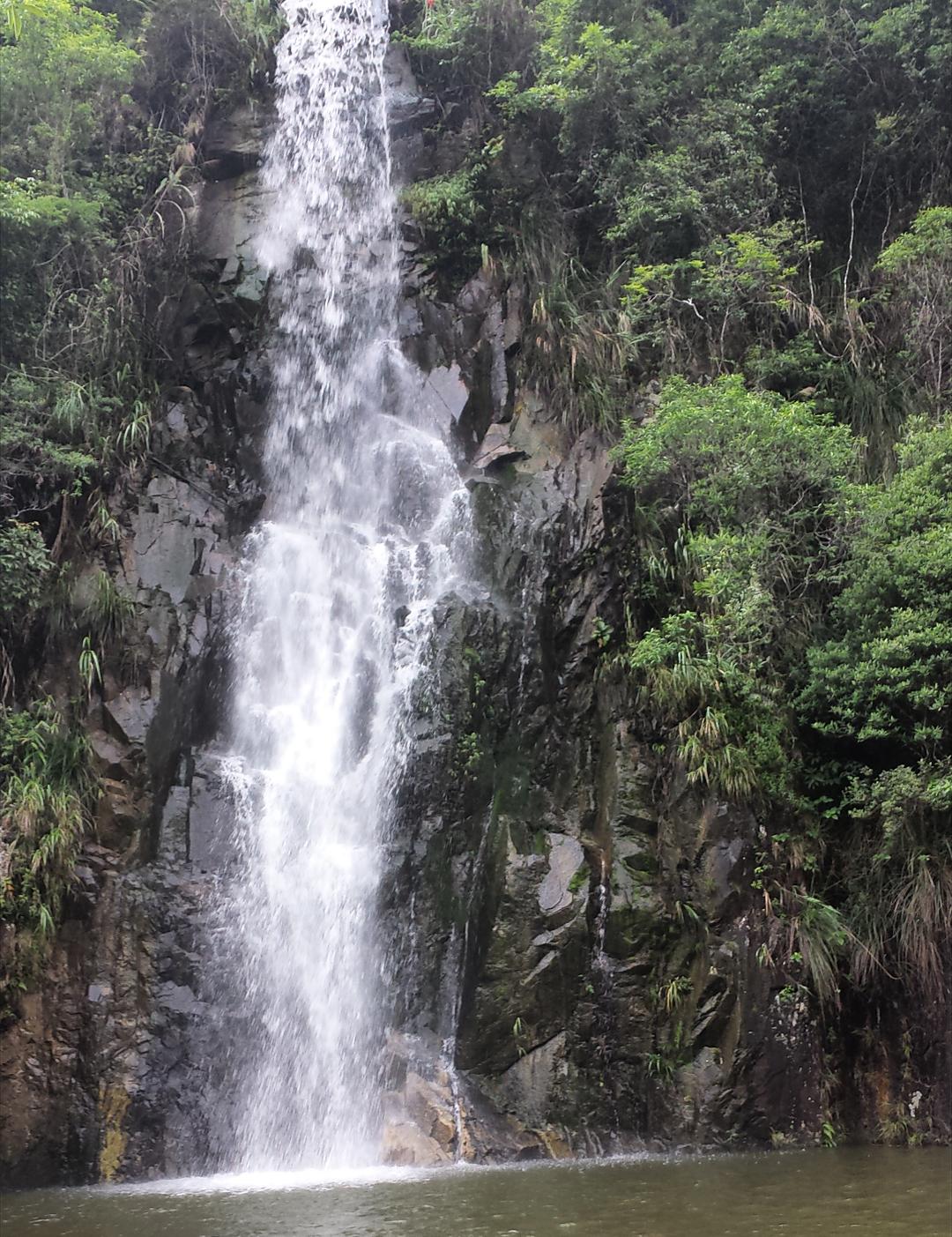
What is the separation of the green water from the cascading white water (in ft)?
4.76

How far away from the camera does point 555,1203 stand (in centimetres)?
674

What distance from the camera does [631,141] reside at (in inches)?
634

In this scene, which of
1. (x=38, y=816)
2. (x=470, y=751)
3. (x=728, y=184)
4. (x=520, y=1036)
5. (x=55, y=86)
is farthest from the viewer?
(x=55, y=86)

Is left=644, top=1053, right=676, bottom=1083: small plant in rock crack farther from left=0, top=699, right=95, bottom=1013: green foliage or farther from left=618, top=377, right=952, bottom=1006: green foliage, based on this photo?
left=0, top=699, right=95, bottom=1013: green foliage

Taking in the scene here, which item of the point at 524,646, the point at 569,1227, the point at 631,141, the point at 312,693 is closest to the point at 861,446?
the point at 524,646

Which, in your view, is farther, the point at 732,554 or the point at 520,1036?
the point at 732,554

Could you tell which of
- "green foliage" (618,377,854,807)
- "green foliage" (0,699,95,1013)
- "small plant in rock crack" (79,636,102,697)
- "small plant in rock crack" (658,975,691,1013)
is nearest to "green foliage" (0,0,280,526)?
"small plant in rock crack" (79,636,102,697)

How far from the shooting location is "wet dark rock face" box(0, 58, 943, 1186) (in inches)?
377

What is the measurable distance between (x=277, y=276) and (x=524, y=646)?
25.5 ft

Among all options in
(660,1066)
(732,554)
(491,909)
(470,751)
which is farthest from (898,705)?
(491,909)

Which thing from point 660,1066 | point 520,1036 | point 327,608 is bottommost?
point 660,1066

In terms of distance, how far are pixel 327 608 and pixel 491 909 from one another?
454 centimetres

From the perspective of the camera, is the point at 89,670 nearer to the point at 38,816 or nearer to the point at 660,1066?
the point at 38,816

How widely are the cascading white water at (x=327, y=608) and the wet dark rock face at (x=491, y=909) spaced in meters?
0.35
